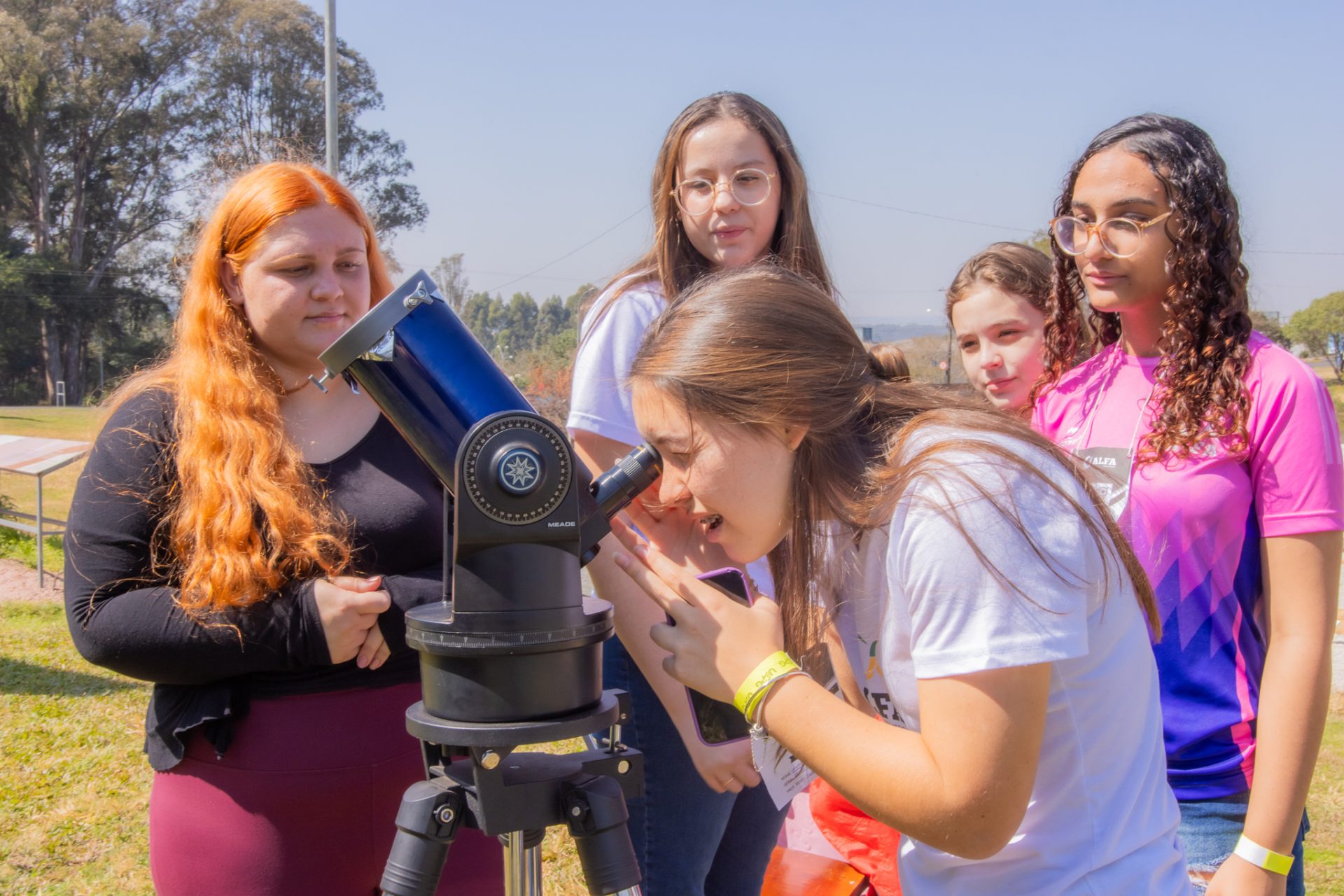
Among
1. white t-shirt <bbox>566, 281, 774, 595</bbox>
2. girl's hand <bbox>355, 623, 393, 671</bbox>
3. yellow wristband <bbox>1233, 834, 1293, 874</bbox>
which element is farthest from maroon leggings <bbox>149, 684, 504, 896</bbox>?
yellow wristband <bbox>1233, 834, 1293, 874</bbox>

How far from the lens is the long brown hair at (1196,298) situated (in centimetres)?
175

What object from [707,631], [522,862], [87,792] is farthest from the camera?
[87,792]

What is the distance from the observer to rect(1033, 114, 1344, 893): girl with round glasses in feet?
5.38

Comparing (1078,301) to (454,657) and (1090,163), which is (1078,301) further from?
(454,657)

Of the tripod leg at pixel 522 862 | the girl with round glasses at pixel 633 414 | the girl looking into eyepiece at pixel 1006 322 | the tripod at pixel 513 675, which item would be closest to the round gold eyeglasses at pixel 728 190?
the girl with round glasses at pixel 633 414

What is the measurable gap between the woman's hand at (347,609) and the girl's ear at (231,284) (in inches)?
26.8

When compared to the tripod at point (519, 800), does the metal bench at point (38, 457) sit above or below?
below

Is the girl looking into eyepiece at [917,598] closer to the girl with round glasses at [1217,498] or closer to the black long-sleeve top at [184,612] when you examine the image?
the girl with round glasses at [1217,498]

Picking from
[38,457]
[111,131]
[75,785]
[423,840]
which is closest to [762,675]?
[423,840]

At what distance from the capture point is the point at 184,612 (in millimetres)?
1706

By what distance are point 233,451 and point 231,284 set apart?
439 millimetres

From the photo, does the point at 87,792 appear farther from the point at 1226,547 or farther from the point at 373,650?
the point at 1226,547

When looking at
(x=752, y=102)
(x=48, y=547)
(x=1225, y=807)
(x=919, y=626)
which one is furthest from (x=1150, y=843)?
(x=48, y=547)

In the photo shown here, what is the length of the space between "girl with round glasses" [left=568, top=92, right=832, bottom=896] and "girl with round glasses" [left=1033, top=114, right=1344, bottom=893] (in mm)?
665
